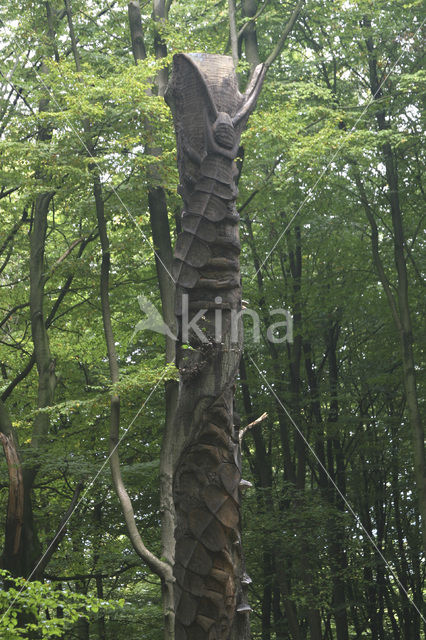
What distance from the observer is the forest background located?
9539 mm

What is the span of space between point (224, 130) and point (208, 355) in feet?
5.17

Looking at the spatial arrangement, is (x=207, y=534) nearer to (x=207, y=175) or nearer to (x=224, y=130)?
(x=207, y=175)

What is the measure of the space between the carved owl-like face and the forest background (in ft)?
10.6

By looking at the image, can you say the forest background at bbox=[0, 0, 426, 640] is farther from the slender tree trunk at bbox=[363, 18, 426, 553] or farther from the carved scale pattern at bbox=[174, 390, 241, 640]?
the carved scale pattern at bbox=[174, 390, 241, 640]

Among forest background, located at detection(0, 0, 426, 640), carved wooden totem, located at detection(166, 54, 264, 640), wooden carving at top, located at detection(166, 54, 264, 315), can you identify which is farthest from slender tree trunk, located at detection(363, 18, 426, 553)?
carved wooden totem, located at detection(166, 54, 264, 640)

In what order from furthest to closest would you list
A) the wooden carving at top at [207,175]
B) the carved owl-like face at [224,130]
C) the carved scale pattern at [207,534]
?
the carved owl-like face at [224,130] → the wooden carving at top at [207,175] → the carved scale pattern at [207,534]

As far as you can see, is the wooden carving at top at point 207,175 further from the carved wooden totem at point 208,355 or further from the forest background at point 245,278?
the forest background at point 245,278

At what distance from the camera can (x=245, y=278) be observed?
15.6 metres

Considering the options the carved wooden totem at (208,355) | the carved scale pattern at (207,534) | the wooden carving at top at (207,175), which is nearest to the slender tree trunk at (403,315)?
the wooden carving at top at (207,175)

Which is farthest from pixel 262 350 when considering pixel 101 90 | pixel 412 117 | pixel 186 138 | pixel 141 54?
pixel 186 138

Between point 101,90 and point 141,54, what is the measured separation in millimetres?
2423

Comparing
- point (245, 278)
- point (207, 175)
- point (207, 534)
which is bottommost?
point (207, 534)

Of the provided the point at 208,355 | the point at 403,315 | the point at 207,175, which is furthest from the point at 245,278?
the point at 208,355

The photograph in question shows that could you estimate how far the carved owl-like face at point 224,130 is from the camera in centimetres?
486
